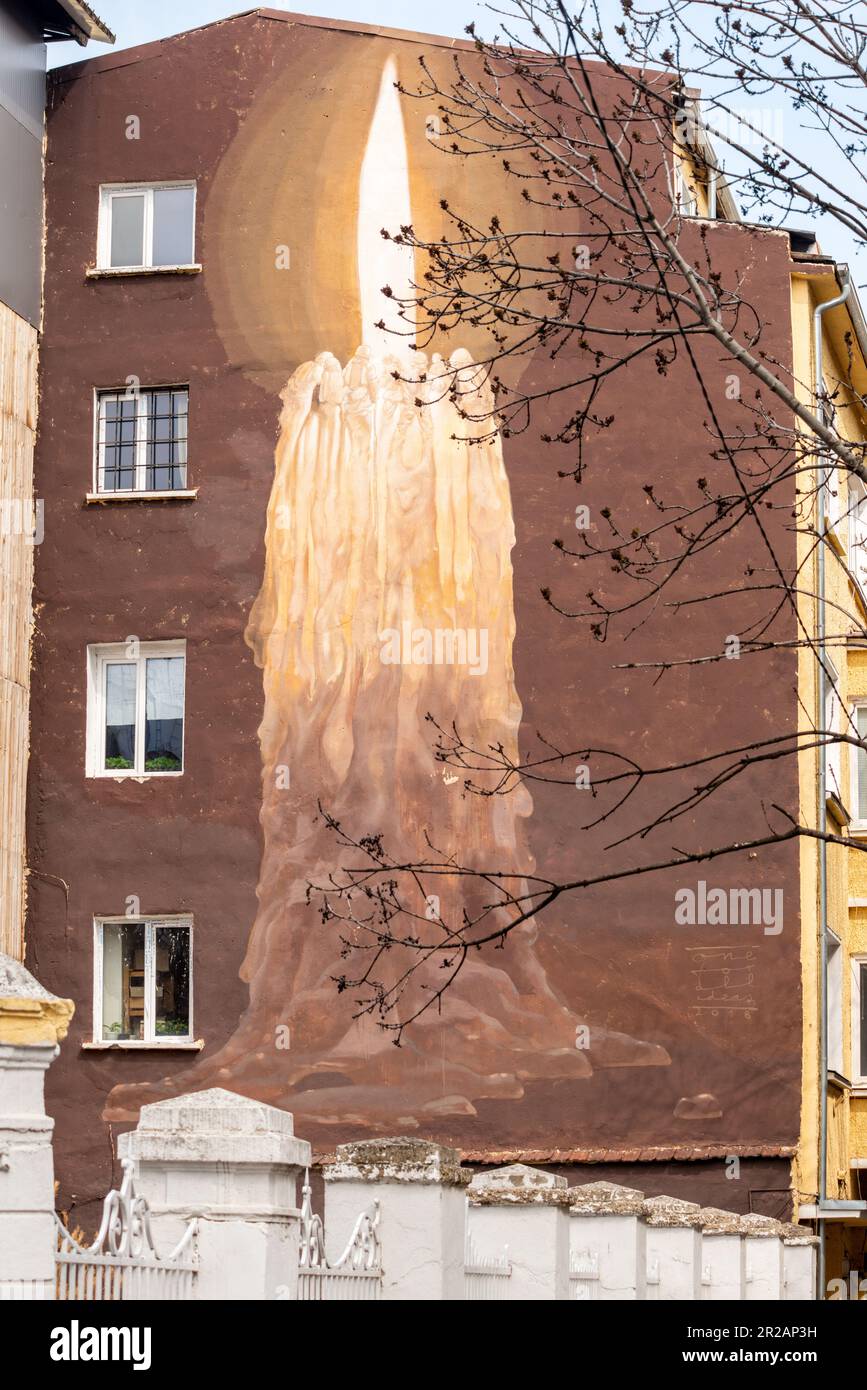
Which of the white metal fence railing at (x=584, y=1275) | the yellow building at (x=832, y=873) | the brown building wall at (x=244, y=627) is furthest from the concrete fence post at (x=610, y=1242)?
the yellow building at (x=832, y=873)

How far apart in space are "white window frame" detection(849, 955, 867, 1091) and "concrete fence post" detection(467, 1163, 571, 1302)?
13205 millimetres

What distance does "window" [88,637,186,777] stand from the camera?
2258 centimetres

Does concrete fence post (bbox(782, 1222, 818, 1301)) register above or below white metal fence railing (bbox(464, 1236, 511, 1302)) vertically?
below

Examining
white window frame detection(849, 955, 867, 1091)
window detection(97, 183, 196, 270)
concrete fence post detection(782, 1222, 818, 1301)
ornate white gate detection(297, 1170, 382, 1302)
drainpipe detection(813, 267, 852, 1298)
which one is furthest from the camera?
white window frame detection(849, 955, 867, 1091)

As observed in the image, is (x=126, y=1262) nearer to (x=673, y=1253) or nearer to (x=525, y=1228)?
(x=525, y=1228)

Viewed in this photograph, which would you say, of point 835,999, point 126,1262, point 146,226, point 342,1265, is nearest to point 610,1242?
point 342,1265

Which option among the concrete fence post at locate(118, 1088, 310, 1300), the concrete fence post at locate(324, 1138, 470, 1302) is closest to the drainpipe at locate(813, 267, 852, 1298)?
the concrete fence post at locate(324, 1138, 470, 1302)

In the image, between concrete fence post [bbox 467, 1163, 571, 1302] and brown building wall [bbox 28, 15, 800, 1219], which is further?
brown building wall [bbox 28, 15, 800, 1219]

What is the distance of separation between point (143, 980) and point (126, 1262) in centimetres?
1481

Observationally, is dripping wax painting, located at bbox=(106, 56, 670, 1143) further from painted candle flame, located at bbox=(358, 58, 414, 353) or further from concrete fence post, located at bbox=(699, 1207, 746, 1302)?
concrete fence post, located at bbox=(699, 1207, 746, 1302)

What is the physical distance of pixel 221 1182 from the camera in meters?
8.27

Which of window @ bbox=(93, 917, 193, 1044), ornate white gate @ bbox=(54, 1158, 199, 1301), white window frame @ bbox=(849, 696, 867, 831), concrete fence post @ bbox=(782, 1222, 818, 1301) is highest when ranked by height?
white window frame @ bbox=(849, 696, 867, 831)

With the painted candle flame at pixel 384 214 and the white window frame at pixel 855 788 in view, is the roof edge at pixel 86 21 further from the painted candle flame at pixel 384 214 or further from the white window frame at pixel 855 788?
the white window frame at pixel 855 788
